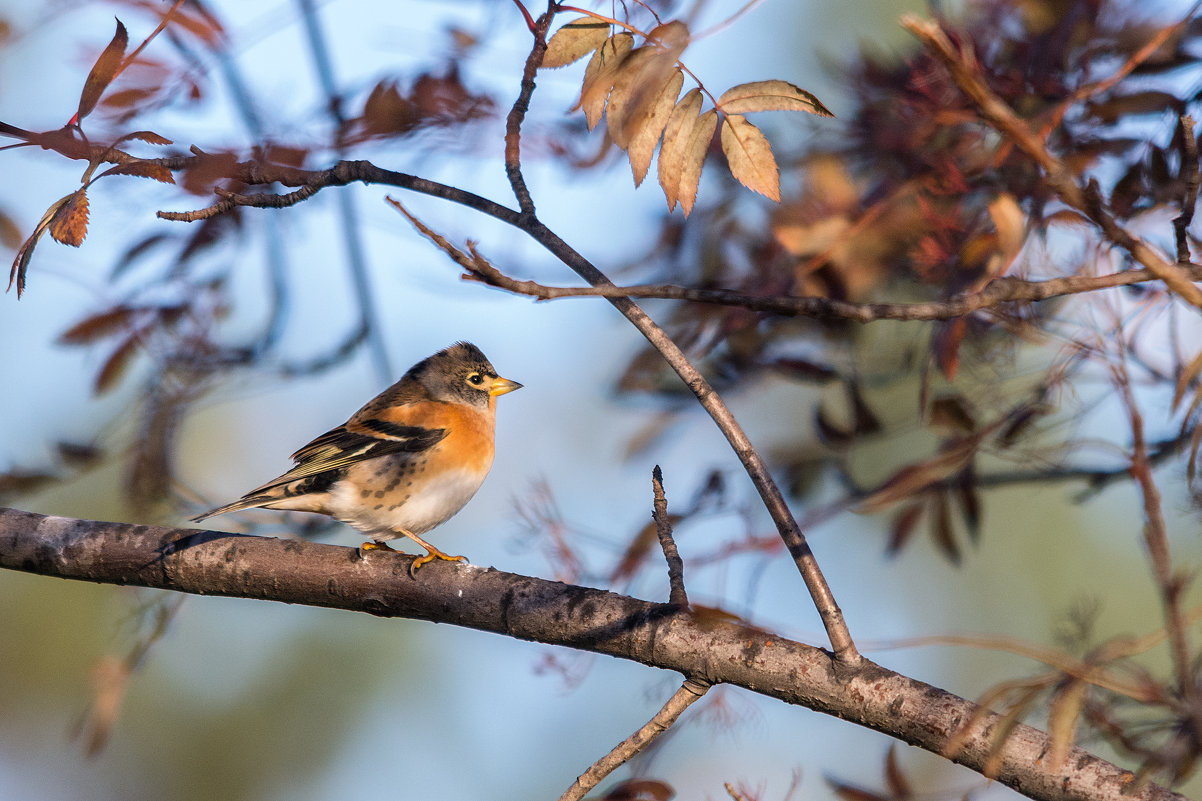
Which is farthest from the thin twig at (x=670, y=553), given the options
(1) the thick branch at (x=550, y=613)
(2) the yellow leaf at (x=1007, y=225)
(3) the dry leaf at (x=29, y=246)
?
(3) the dry leaf at (x=29, y=246)

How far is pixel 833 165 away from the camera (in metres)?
2.55

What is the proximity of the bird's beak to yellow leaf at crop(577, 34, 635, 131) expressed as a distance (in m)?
3.36

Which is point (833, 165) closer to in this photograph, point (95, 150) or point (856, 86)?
point (856, 86)

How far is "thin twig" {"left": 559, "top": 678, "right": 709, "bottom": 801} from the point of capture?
2.02 meters

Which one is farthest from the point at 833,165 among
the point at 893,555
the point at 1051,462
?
the point at 893,555

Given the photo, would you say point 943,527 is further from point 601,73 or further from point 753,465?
point 601,73

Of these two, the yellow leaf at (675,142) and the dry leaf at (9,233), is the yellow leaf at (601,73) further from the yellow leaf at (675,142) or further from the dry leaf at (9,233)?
the dry leaf at (9,233)

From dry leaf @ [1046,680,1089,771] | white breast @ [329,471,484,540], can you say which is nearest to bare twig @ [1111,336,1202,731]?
dry leaf @ [1046,680,1089,771]

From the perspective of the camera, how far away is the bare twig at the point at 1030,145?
3.60 feet

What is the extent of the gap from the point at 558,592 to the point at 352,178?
3.71 ft

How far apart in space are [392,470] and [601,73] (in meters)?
2.70

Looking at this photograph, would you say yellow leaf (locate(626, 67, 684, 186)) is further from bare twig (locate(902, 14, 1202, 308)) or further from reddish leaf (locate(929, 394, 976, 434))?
reddish leaf (locate(929, 394, 976, 434))

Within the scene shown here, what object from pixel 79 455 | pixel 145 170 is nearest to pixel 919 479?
pixel 145 170

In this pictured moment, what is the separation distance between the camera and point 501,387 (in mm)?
5137
